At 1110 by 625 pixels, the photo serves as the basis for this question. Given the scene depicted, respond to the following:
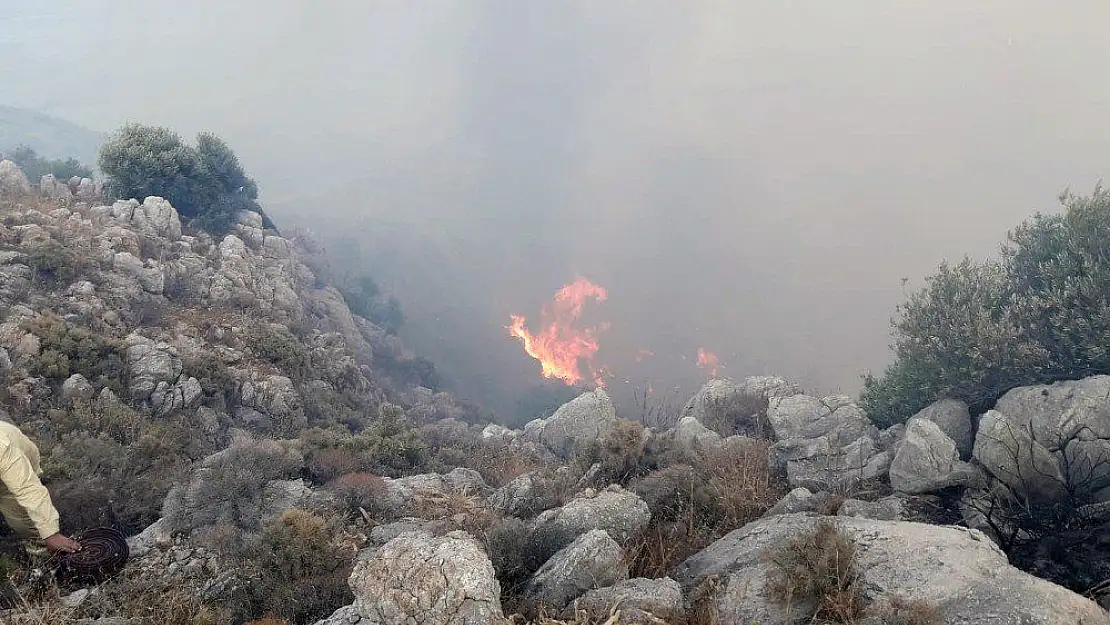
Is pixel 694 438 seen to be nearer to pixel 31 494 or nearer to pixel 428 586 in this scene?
pixel 428 586

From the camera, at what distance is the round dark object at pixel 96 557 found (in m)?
6.54

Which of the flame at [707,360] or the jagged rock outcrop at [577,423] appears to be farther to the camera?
the flame at [707,360]

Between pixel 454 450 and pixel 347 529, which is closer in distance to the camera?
pixel 347 529

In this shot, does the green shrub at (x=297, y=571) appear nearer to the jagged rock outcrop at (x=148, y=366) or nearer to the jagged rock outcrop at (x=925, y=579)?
the jagged rock outcrop at (x=925, y=579)

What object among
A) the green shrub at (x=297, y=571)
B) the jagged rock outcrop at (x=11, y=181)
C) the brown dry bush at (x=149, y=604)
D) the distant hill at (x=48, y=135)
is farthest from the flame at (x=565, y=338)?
the distant hill at (x=48, y=135)

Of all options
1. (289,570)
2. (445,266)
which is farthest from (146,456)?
(445,266)

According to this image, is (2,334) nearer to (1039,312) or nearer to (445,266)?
(1039,312)

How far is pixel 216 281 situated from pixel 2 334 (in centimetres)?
951

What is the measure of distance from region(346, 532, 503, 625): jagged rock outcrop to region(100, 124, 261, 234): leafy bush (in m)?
28.3

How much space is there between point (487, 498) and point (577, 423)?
8103 mm

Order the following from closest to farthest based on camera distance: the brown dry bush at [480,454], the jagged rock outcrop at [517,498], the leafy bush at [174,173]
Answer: the jagged rock outcrop at [517,498]
the brown dry bush at [480,454]
the leafy bush at [174,173]

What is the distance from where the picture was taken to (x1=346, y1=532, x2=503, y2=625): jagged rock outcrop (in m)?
5.11

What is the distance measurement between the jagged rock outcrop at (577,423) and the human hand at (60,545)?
13240 millimetres

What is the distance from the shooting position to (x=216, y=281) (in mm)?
22188
